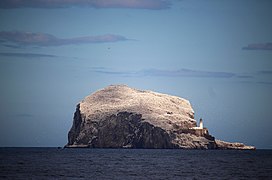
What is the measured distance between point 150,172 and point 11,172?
1801 cm

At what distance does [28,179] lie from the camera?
225 ft

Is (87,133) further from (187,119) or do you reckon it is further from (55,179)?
(55,179)

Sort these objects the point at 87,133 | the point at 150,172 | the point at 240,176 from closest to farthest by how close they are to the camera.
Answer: the point at 240,176 < the point at 150,172 < the point at 87,133

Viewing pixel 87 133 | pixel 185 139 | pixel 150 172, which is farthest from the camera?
pixel 87 133

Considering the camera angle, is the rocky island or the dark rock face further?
the dark rock face

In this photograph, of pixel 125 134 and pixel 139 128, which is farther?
pixel 125 134

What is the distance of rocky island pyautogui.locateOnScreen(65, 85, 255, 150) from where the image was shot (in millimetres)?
178500

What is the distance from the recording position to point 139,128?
595 feet

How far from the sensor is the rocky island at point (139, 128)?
178 metres

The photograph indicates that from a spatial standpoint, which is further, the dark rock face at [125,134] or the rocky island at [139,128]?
the dark rock face at [125,134]

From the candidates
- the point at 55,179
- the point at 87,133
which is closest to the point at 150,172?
the point at 55,179

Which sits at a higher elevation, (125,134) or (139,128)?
(139,128)

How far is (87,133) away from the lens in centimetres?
19038

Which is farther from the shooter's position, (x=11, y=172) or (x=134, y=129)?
(x=134, y=129)
